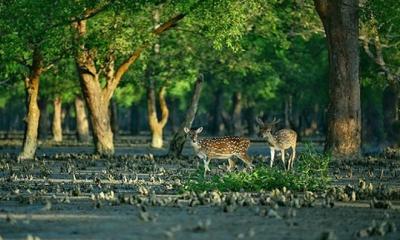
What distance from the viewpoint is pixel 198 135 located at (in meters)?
43.2

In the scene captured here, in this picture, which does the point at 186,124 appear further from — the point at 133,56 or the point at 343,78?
the point at 343,78

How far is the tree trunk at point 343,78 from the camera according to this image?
1526 inches

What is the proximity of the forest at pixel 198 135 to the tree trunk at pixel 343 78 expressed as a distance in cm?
5

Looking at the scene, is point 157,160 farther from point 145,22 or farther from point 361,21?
point 361,21

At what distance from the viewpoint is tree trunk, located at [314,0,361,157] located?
1526 inches

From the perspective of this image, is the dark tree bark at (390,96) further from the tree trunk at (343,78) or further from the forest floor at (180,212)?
the forest floor at (180,212)

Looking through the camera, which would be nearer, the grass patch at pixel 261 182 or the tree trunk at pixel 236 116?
the grass patch at pixel 261 182

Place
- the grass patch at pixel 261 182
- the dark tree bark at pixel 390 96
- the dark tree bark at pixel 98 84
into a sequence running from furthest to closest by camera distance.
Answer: the dark tree bark at pixel 390 96 < the dark tree bark at pixel 98 84 < the grass patch at pixel 261 182

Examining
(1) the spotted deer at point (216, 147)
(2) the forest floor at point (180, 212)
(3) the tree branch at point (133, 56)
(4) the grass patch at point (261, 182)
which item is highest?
(3) the tree branch at point (133, 56)

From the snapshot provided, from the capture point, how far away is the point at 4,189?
2533 cm

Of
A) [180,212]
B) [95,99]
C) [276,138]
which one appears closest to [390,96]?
[95,99]

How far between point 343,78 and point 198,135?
735 cm

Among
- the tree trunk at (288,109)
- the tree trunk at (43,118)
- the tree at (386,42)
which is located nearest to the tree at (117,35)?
the tree at (386,42)

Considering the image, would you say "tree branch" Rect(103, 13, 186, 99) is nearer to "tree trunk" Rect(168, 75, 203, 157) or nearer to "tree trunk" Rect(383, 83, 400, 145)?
"tree trunk" Rect(168, 75, 203, 157)
